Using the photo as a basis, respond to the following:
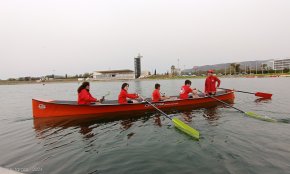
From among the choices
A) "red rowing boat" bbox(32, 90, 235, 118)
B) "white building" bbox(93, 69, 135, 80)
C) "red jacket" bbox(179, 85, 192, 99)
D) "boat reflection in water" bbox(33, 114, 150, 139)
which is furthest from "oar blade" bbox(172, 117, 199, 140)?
"white building" bbox(93, 69, 135, 80)

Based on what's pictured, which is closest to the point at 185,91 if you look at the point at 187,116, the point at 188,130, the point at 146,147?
the point at 187,116

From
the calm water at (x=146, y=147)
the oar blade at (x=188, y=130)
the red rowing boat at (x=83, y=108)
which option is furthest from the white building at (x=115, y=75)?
the oar blade at (x=188, y=130)

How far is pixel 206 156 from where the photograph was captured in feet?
22.0

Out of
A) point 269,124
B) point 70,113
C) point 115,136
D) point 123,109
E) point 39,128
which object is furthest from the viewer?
point 123,109

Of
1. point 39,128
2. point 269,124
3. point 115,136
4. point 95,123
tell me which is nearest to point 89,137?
point 115,136

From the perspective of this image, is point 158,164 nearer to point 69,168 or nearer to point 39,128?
point 69,168

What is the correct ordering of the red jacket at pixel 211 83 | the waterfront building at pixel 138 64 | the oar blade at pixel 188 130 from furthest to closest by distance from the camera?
the waterfront building at pixel 138 64, the red jacket at pixel 211 83, the oar blade at pixel 188 130

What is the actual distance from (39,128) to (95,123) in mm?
2899

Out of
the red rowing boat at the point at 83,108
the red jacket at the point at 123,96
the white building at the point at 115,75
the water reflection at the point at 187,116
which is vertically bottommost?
the water reflection at the point at 187,116

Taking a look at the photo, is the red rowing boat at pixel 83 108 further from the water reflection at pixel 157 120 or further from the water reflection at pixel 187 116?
the water reflection at pixel 187 116

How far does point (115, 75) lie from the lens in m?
119

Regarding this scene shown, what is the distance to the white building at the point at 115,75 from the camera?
4675 inches

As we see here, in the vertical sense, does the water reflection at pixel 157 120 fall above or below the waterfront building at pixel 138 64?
below

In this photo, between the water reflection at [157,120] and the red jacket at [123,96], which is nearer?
the water reflection at [157,120]
